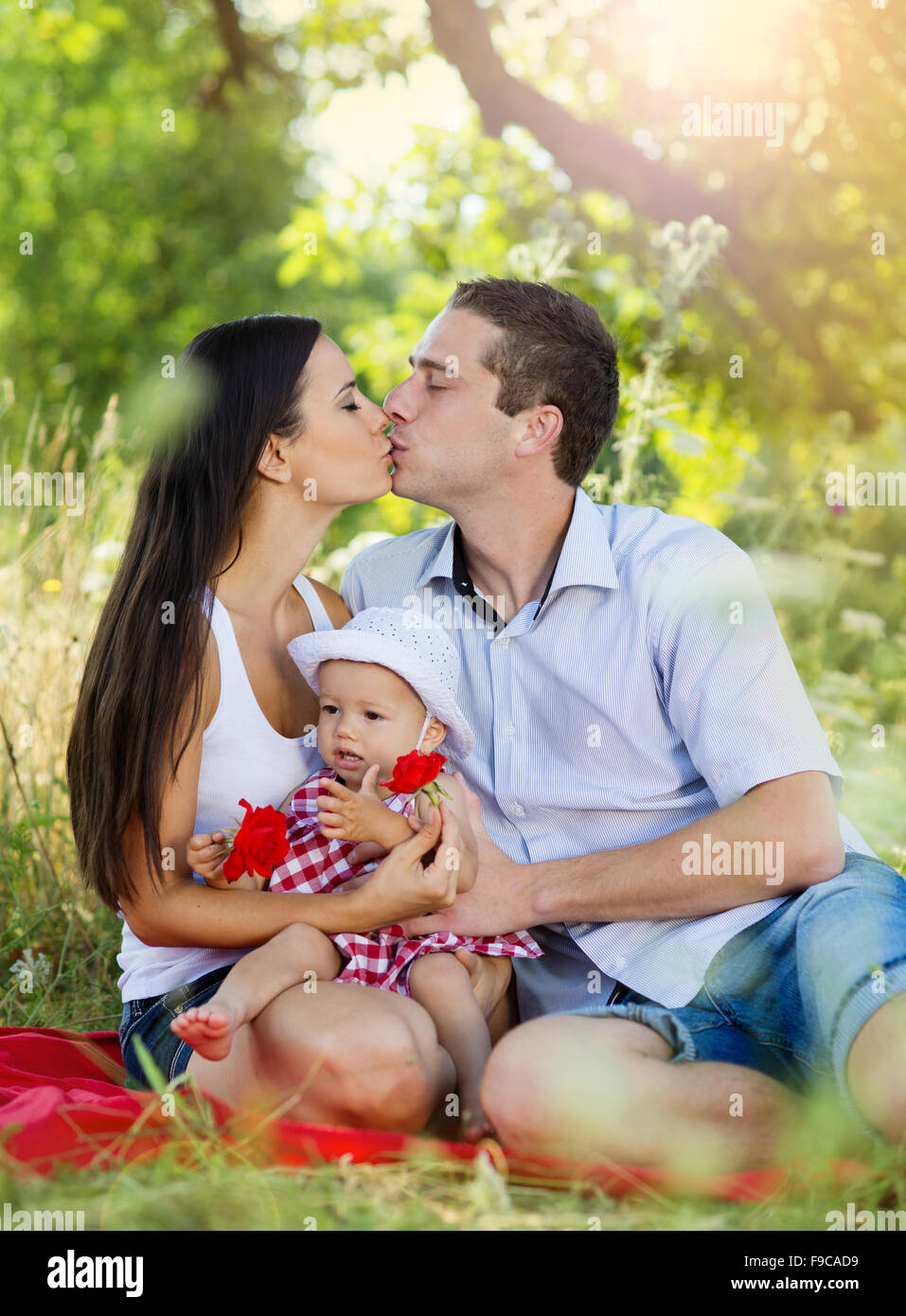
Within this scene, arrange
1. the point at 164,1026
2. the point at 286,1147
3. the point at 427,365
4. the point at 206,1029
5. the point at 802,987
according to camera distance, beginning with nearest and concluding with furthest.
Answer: the point at 206,1029 → the point at 286,1147 → the point at 802,987 → the point at 164,1026 → the point at 427,365

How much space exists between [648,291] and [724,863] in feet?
10.0

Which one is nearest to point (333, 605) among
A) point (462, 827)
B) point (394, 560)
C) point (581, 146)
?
point (394, 560)

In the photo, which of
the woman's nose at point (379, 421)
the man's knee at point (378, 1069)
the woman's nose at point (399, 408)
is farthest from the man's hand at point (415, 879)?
the woman's nose at point (399, 408)

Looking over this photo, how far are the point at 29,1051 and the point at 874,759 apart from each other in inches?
131

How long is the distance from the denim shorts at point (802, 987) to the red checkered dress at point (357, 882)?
0.32 meters

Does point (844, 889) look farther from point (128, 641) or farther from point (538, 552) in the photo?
point (128, 641)

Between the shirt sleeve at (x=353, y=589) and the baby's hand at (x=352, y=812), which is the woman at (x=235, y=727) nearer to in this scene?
the baby's hand at (x=352, y=812)

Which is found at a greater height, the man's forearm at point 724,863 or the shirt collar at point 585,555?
the shirt collar at point 585,555

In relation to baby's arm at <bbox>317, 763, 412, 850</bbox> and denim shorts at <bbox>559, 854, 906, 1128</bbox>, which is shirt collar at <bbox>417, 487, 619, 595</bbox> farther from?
denim shorts at <bbox>559, 854, 906, 1128</bbox>

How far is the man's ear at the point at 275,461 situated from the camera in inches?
117

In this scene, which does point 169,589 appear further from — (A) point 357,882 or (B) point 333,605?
(A) point 357,882

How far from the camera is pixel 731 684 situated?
272 cm

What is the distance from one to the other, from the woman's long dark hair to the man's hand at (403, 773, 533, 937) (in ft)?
2.01
